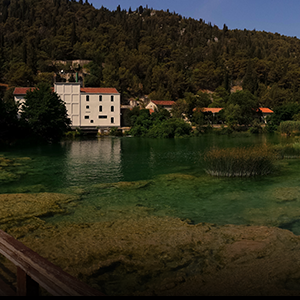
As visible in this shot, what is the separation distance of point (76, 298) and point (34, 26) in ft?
527

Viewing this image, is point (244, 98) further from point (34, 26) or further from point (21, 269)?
point (34, 26)

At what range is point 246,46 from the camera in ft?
539

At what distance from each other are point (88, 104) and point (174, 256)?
205 ft

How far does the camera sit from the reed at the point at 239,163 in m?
17.3

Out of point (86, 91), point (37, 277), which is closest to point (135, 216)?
point (37, 277)

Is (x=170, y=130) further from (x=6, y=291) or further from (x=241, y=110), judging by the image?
(x=6, y=291)

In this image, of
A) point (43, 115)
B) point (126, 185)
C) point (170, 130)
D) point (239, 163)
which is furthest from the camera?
point (170, 130)

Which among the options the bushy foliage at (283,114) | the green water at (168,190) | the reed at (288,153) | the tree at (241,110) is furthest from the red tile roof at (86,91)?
the reed at (288,153)

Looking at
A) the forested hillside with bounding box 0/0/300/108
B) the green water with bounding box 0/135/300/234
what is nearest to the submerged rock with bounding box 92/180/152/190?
the green water with bounding box 0/135/300/234

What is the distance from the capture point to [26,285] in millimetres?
3143

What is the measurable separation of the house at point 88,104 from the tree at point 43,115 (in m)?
18.6

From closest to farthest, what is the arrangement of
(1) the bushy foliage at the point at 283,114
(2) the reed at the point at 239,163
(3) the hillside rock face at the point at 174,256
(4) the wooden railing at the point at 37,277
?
(4) the wooden railing at the point at 37,277
(3) the hillside rock face at the point at 174,256
(2) the reed at the point at 239,163
(1) the bushy foliage at the point at 283,114

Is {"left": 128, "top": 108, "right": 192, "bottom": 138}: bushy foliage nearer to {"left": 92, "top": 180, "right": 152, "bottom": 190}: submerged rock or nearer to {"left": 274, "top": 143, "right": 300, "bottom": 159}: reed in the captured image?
{"left": 274, "top": 143, "right": 300, "bottom": 159}: reed

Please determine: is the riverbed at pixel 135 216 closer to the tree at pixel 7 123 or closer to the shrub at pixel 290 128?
the tree at pixel 7 123
